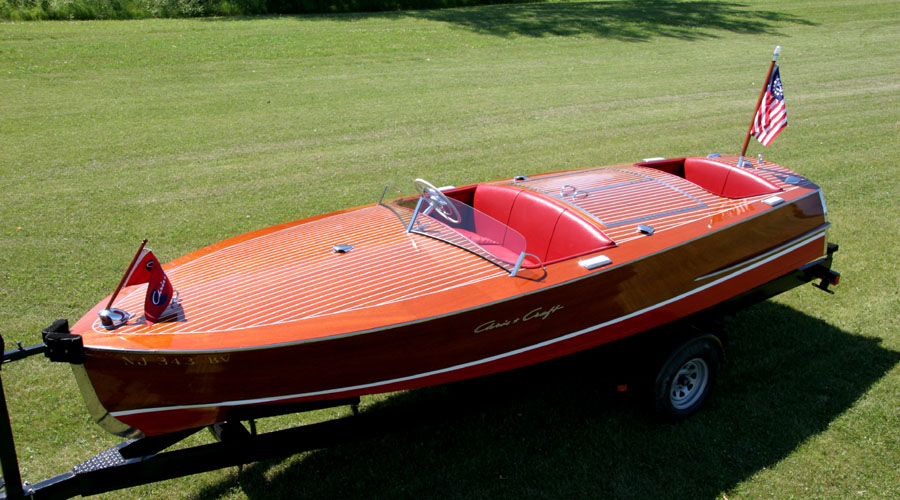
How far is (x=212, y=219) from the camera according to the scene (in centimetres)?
702

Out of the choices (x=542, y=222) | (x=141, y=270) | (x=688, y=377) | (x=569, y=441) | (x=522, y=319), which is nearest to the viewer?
(x=141, y=270)

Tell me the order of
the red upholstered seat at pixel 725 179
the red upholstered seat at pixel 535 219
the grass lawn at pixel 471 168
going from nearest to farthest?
the grass lawn at pixel 471 168 < the red upholstered seat at pixel 535 219 < the red upholstered seat at pixel 725 179

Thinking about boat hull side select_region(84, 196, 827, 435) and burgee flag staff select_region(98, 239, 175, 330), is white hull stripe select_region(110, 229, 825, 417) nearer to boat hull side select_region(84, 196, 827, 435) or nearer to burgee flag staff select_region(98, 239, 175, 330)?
boat hull side select_region(84, 196, 827, 435)

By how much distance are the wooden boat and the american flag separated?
467 mm

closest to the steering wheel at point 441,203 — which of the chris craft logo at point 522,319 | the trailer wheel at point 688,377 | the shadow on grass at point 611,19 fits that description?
the chris craft logo at point 522,319

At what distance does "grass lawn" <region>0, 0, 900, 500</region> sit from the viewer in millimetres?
3773

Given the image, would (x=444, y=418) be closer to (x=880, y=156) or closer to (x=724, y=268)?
(x=724, y=268)

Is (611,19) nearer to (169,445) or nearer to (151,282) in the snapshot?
(151,282)

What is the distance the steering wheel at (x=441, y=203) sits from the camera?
14.0 feet

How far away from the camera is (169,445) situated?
3.31 m

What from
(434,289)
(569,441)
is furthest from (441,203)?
(569,441)

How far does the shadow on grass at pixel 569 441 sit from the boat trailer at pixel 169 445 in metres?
0.24

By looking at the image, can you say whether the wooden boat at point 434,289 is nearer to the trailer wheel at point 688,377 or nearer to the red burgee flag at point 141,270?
the trailer wheel at point 688,377

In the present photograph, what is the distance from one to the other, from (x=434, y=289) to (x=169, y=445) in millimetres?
1608
